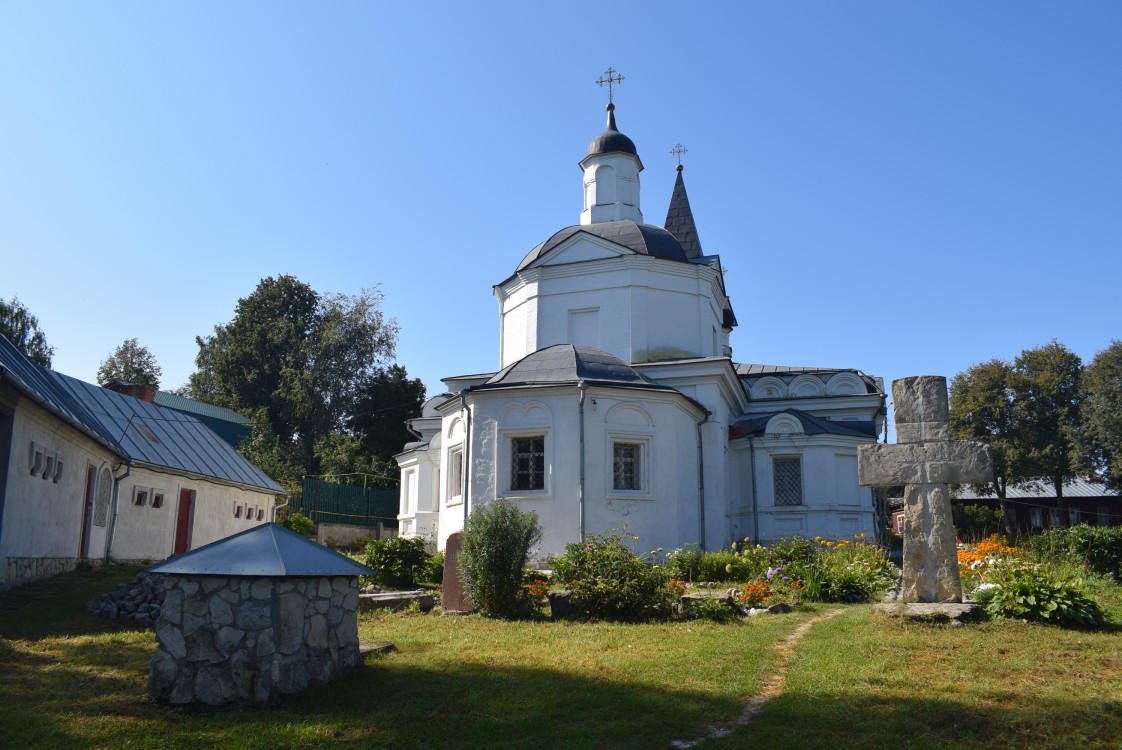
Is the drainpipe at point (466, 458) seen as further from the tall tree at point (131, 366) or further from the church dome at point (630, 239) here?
the tall tree at point (131, 366)

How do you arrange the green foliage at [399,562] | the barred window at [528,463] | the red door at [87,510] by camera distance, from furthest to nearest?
the barred window at [528,463], the red door at [87,510], the green foliage at [399,562]

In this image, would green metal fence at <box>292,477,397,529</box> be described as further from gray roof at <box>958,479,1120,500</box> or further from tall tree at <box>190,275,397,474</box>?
gray roof at <box>958,479,1120,500</box>

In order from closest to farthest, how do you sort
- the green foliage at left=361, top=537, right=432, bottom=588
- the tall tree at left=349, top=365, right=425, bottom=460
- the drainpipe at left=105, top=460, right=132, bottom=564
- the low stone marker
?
the low stone marker, the green foliage at left=361, top=537, right=432, bottom=588, the drainpipe at left=105, top=460, right=132, bottom=564, the tall tree at left=349, top=365, right=425, bottom=460

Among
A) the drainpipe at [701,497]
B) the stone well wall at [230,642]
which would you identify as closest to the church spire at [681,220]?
the drainpipe at [701,497]

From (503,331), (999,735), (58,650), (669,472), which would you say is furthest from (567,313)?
(999,735)

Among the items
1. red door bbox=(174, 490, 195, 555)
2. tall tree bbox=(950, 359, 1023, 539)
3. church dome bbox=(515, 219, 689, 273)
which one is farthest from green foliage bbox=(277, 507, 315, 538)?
tall tree bbox=(950, 359, 1023, 539)

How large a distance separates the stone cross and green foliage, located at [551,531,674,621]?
312 cm

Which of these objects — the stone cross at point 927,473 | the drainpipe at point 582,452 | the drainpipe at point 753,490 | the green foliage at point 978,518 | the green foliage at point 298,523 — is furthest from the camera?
the green foliage at point 978,518

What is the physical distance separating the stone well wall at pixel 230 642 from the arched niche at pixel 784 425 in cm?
1805

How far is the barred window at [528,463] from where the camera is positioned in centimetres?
1845

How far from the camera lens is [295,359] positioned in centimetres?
4356

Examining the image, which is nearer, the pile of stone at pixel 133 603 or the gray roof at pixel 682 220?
the pile of stone at pixel 133 603

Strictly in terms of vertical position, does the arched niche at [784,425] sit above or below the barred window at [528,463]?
above

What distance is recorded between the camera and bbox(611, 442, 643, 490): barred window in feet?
61.1
